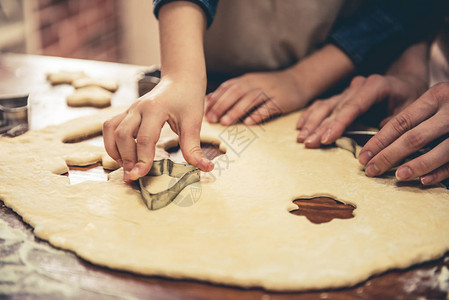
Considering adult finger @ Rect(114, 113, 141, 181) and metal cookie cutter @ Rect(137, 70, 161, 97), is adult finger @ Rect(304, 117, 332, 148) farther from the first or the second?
metal cookie cutter @ Rect(137, 70, 161, 97)

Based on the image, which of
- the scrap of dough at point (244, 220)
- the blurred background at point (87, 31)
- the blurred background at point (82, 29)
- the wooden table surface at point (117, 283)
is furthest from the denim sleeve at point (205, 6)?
the blurred background at point (82, 29)

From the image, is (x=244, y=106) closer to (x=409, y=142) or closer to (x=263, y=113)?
(x=263, y=113)

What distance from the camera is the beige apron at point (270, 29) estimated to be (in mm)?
1487

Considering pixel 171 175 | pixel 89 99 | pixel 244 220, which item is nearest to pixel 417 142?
pixel 244 220

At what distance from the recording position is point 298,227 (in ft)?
2.73

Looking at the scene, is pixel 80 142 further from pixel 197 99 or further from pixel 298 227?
pixel 298 227

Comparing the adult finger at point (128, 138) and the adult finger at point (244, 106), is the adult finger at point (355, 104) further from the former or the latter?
the adult finger at point (128, 138)

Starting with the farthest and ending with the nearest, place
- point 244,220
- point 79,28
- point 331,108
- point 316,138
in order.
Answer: point 79,28, point 331,108, point 316,138, point 244,220

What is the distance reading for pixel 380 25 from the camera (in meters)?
1.47

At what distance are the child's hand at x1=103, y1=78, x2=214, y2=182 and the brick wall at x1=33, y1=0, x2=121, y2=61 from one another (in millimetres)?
2133

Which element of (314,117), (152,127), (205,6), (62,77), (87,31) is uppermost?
(205,6)

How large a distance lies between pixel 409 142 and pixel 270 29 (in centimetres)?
72

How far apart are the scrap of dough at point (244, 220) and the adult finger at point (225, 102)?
0.22 m

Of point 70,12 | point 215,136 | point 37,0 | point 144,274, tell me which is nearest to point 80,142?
point 215,136
